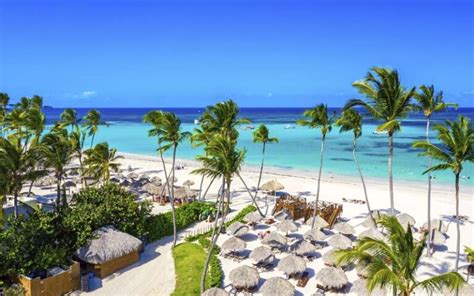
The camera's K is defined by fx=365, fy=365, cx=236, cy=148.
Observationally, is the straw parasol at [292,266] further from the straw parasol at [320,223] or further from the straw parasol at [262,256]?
the straw parasol at [320,223]

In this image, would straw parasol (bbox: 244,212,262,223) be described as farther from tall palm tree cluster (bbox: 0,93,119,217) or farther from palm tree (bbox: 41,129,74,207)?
palm tree (bbox: 41,129,74,207)

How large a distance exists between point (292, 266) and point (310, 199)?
15.0 metres

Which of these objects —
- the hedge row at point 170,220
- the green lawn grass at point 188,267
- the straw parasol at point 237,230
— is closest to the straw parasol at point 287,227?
the straw parasol at point 237,230

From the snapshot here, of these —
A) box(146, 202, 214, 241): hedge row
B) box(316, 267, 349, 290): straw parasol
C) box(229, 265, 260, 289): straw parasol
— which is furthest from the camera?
box(146, 202, 214, 241): hedge row

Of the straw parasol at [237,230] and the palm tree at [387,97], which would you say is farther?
the straw parasol at [237,230]

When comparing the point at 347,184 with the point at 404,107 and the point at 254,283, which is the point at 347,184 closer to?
the point at 404,107

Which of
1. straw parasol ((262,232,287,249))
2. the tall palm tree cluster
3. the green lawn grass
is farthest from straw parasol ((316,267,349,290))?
the tall palm tree cluster

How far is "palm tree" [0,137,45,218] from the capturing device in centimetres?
1605

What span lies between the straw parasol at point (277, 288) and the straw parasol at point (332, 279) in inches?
64.5

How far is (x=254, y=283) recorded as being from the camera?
49.4ft

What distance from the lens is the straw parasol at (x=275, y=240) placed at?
63.3ft

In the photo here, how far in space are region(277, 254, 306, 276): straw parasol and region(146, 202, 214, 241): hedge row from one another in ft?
26.6

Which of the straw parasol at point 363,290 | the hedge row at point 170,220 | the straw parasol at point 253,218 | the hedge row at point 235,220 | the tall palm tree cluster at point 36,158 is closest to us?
the straw parasol at point 363,290

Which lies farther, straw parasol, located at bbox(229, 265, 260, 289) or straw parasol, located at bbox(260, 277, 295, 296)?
straw parasol, located at bbox(229, 265, 260, 289)
